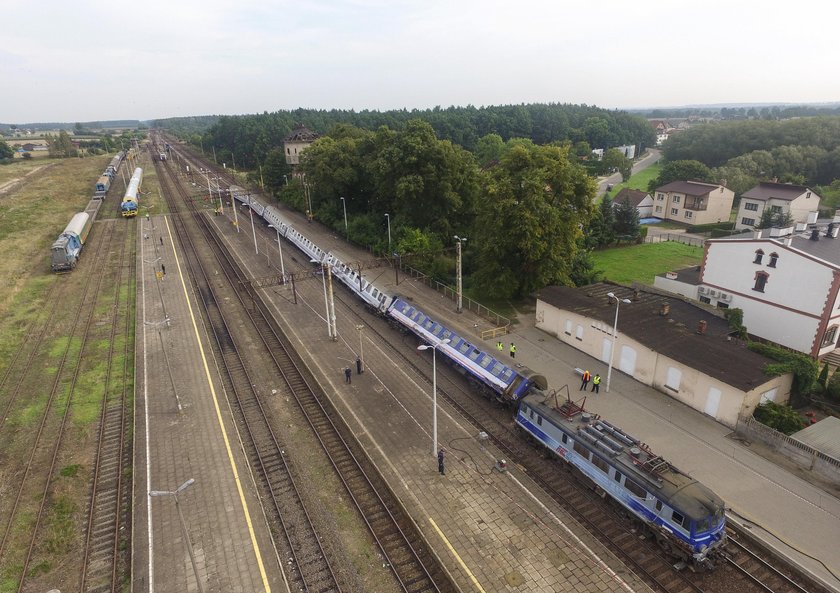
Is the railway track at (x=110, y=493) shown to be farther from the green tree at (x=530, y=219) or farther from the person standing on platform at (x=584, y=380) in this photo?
the green tree at (x=530, y=219)

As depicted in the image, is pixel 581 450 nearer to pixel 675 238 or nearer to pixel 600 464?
pixel 600 464

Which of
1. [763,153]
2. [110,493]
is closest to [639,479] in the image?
[110,493]

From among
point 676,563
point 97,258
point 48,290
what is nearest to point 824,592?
point 676,563

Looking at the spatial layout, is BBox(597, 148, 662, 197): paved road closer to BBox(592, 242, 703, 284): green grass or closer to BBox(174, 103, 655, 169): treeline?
BBox(174, 103, 655, 169): treeline

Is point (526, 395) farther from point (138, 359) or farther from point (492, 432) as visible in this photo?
point (138, 359)

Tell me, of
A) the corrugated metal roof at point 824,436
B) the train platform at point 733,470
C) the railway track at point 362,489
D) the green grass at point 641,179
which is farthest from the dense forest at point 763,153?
the railway track at point 362,489

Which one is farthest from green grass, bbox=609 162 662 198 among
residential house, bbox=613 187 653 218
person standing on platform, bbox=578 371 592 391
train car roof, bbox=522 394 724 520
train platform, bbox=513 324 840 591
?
train car roof, bbox=522 394 724 520

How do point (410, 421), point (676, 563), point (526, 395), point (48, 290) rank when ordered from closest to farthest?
point (676, 563)
point (526, 395)
point (410, 421)
point (48, 290)
